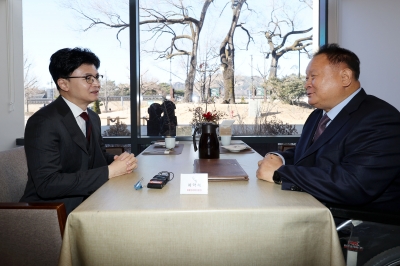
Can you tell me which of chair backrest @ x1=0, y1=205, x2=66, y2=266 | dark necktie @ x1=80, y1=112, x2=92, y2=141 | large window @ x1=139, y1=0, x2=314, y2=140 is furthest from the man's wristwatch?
large window @ x1=139, y1=0, x2=314, y2=140

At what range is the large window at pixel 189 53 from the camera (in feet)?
13.1

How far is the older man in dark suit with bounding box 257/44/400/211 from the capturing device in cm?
126

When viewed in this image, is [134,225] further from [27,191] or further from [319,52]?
[319,52]

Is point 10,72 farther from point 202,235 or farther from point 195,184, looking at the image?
point 202,235

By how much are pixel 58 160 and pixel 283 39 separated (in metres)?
3.23

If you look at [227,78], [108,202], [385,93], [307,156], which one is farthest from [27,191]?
[385,93]

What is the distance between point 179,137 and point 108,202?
300 cm

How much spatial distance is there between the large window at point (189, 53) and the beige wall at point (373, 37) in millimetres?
339

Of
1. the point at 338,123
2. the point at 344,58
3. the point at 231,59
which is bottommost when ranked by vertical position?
the point at 338,123

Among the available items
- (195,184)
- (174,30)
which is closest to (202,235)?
(195,184)

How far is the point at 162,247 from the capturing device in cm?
108

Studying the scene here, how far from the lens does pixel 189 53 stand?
4027mm

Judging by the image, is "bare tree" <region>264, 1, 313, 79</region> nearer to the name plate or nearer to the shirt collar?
the shirt collar

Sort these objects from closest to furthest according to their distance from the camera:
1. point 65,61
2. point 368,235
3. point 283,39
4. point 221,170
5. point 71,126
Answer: point 368,235
point 221,170
point 71,126
point 65,61
point 283,39
